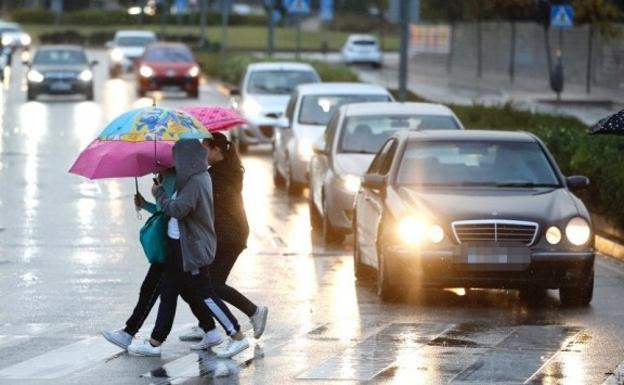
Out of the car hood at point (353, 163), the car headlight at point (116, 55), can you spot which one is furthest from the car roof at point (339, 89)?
the car headlight at point (116, 55)

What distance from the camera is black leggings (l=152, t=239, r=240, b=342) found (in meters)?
11.5

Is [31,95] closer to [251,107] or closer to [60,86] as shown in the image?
[60,86]

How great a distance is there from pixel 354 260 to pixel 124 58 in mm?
52268

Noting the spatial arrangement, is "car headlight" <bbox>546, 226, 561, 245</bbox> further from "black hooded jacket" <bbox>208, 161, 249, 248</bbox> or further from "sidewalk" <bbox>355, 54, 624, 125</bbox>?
"sidewalk" <bbox>355, 54, 624, 125</bbox>

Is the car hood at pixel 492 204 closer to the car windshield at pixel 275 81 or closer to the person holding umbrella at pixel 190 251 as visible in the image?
the person holding umbrella at pixel 190 251

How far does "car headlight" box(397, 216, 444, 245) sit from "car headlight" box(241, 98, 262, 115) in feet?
58.9

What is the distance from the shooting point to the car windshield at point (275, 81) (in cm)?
3334

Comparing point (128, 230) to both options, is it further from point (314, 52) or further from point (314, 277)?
point (314, 52)

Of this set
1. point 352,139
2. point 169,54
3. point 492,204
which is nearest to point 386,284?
point 492,204

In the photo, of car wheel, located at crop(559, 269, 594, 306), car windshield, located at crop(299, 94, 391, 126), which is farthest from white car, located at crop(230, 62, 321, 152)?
car wheel, located at crop(559, 269, 594, 306)

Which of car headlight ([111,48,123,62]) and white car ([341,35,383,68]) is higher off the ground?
car headlight ([111,48,123,62])

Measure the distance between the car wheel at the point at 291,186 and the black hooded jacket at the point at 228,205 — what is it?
12.3 meters

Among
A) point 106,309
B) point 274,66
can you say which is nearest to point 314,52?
point 274,66

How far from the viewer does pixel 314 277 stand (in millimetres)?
15992
